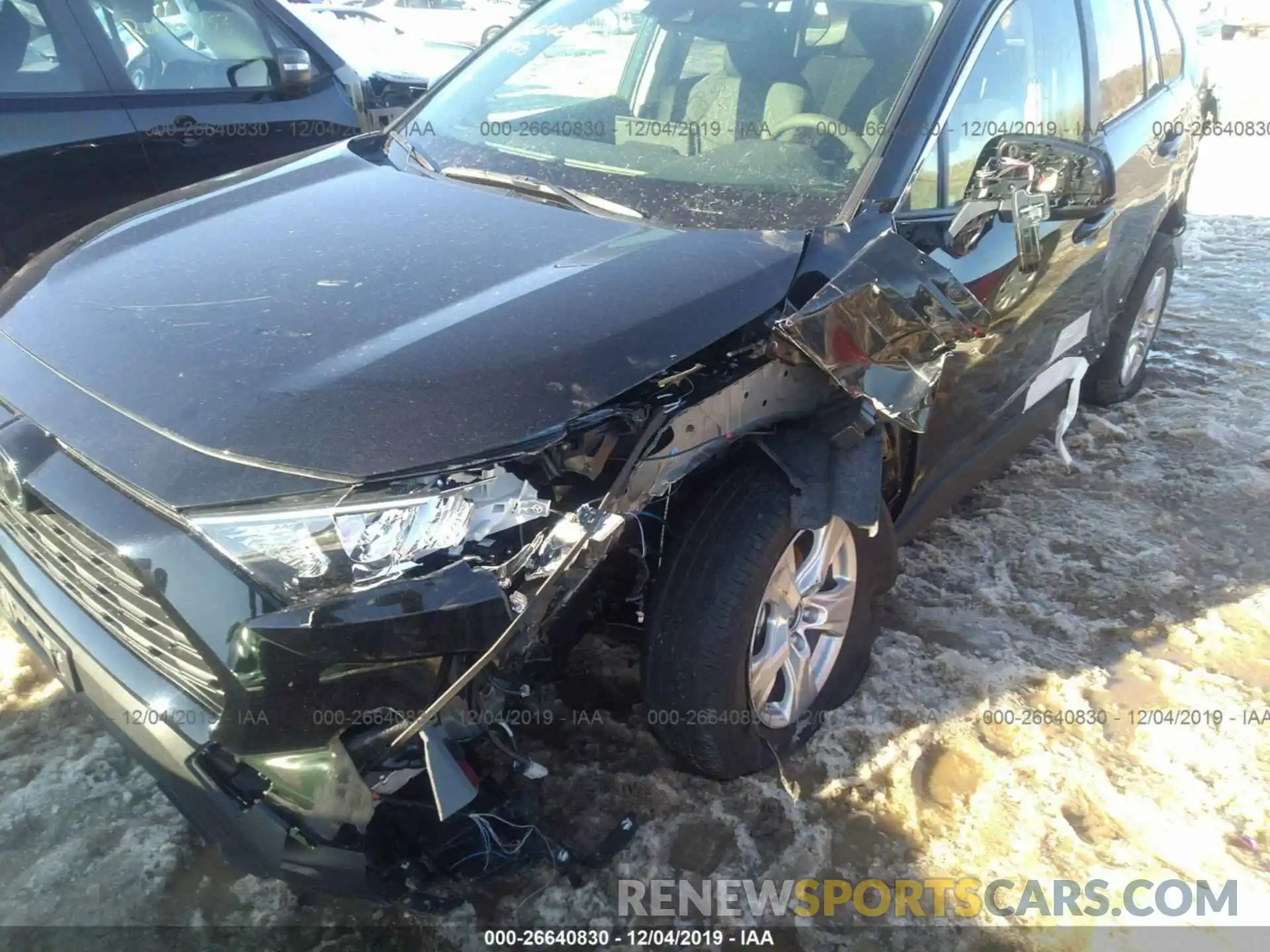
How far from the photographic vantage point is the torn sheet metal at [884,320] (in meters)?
1.96

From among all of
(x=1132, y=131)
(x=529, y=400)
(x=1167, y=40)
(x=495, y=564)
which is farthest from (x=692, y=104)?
(x=1167, y=40)

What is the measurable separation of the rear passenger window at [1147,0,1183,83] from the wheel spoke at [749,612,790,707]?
10.5 ft

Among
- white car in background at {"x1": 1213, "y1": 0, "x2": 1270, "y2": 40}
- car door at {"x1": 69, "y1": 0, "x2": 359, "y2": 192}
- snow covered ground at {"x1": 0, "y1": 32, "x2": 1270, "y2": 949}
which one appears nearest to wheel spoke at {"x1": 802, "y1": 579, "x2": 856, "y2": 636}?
snow covered ground at {"x1": 0, "y1": 32, "x2": 1270, "y2": 949}

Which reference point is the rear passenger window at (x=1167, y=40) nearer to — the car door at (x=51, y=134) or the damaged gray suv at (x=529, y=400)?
the damaged gray suv at (x=529, y=400)

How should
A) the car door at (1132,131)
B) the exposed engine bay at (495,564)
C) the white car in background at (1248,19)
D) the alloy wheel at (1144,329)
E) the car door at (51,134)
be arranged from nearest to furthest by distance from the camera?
the exposed engine bay at (495,564) → the car door at (1132,131) → the car door at (51,134) → the alloy wheel at (1144,329) → the white car in background at (1248,19)

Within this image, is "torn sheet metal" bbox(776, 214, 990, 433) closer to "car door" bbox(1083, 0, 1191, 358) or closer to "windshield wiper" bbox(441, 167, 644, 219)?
"windshield wiper" bbox(441, 167, 644, 219)

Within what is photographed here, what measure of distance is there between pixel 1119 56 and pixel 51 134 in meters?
4.16

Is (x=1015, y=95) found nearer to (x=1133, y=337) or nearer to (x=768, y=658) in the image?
(x=768, y=658)

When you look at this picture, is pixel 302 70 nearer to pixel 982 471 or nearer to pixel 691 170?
pixel 691 170

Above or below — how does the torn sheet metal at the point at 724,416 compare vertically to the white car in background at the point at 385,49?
below

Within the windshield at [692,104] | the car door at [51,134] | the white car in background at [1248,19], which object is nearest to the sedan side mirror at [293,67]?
the car door at [51,134]

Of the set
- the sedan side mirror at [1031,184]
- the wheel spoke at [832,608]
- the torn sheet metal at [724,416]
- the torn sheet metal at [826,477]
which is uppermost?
the sedan side mirror at [1031,184]

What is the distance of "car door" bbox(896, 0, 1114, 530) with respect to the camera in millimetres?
2406

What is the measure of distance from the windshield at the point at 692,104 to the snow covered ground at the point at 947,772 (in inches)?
52.5
